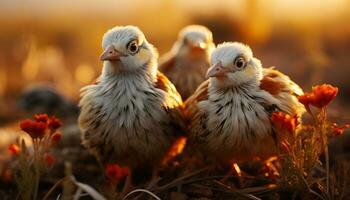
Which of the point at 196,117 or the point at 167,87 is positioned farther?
the point at 167,87

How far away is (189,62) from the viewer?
6.25m

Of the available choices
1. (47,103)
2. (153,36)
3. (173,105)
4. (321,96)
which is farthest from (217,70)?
(153,36)

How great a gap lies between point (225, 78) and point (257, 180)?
32.7 inches

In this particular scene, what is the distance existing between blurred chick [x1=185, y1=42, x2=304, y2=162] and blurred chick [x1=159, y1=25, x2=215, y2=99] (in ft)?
4.12

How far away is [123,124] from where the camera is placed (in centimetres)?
480

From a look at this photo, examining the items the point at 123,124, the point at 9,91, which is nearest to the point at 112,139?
the point at 123,124

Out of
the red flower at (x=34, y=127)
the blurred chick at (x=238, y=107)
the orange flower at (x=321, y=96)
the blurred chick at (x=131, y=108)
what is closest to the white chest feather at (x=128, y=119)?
the blurred chick at (x=131, y=108)

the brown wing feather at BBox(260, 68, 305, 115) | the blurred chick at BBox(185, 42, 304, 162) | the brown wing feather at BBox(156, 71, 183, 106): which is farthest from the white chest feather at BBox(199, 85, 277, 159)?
the brown wing feather at BBox(156, 71, 183, 106)

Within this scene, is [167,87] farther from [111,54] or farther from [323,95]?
[323,95]

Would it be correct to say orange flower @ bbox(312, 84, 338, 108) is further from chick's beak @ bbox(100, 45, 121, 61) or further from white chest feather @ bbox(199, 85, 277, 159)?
chick's beak @ bbox(100, 45, 121, 61)

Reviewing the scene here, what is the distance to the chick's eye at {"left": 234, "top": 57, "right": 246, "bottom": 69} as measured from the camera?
4602mm

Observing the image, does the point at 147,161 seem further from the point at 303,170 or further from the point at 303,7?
the point at 303,7

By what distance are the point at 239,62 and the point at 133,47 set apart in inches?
32.1

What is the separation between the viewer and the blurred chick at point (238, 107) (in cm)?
459
